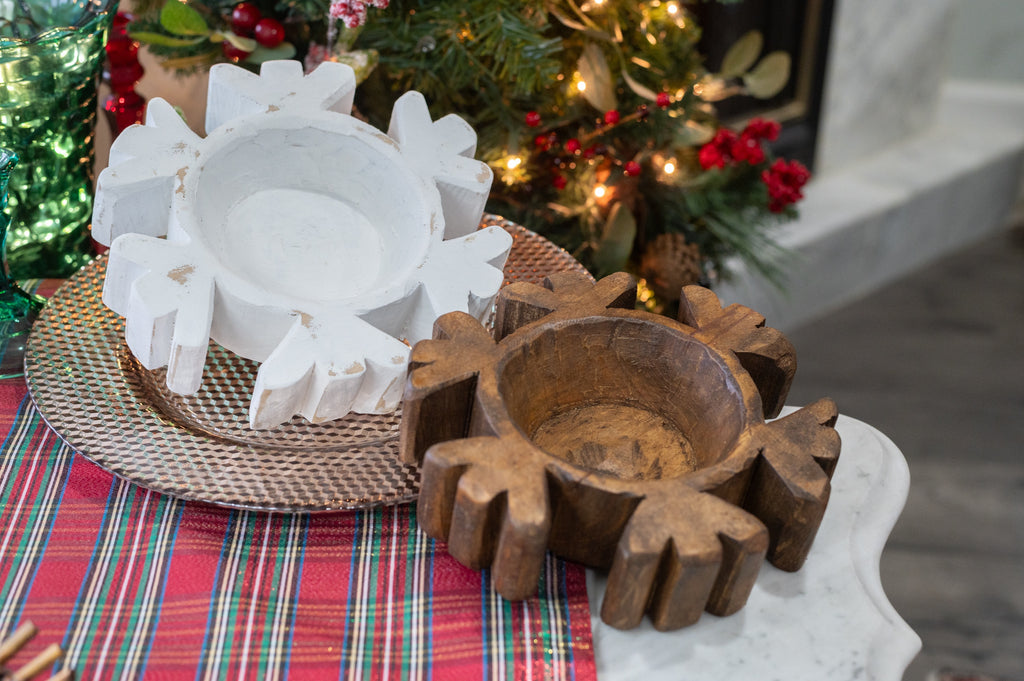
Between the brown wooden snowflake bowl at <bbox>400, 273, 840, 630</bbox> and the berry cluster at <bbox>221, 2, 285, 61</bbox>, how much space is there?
1.21 ft

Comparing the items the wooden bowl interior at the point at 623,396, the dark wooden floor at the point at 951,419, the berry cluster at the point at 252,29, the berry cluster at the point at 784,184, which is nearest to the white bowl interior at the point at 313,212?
the wooden bowl interior at the point at 623,396

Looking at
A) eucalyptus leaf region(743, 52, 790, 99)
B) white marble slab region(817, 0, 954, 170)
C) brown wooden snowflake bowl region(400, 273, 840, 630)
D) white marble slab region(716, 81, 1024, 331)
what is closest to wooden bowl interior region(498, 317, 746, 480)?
brown wooden snowflake bowl region(400, 273, 840, 630)

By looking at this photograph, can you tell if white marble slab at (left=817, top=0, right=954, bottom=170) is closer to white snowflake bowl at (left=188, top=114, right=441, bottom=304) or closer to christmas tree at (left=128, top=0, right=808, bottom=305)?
christmas tree at (left=128, top=0, right=808, bottom=305)

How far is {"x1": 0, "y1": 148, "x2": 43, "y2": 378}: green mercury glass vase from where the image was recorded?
0.63 meters

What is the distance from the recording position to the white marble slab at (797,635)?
0.47 m

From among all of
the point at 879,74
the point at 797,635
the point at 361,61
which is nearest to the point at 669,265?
the point at 361,61

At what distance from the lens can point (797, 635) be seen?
0.49m

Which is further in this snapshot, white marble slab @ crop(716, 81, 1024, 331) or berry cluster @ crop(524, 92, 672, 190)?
white marble slab @ crop(716, 81, 1024, 331)

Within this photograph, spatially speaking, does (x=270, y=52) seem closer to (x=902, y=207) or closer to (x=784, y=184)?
(x=784, y=184)

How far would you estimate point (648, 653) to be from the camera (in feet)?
1.56

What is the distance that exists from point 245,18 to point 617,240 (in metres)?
0.37

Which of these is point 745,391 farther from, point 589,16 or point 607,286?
point 589,16

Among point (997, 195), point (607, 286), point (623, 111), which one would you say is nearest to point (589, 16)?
point (623, 111)

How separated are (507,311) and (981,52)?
199cm
